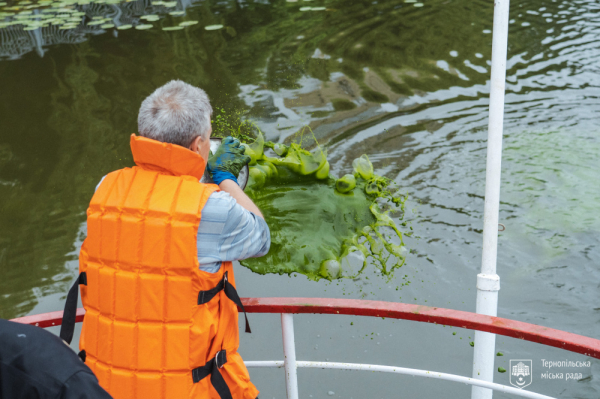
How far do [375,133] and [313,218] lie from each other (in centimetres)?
201

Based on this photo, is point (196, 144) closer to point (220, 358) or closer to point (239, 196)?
point (239, 196)

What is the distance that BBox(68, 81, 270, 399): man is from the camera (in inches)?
50.7

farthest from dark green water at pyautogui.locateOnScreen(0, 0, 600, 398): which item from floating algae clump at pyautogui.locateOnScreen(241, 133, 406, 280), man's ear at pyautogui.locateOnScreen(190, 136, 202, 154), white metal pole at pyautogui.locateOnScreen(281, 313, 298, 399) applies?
man's ear at pyautogui.locateOnScreen(190, 136, 202, 154)

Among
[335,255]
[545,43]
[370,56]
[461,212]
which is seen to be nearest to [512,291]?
[461,212]

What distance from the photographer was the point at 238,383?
4.75 feet

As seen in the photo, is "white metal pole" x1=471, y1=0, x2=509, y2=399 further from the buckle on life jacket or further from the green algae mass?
the green algae mass

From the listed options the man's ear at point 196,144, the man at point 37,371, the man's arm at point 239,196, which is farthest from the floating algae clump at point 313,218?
the man at point 37,371

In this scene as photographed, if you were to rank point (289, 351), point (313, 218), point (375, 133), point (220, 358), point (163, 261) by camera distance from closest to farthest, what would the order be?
point (163, 261)
point (220, 358)
point (289, 351)
point (313, 218)
point (375, 133)

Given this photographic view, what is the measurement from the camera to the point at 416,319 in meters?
1.48

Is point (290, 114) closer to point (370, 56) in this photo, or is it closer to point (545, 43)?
point (370, 56)

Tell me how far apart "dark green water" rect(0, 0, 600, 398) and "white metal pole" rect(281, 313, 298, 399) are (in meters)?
1.53

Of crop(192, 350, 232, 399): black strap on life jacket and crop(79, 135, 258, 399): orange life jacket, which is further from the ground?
crop(79, 135, 258, 399): orange life jacket

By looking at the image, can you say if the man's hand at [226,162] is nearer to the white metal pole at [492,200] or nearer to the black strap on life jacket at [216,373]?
the black strap on life jacket at [216,373]

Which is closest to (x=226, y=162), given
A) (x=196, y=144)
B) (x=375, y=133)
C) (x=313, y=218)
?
(x=196, y=144)
